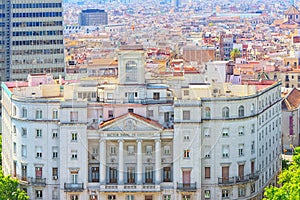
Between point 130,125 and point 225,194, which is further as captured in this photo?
point 225,194

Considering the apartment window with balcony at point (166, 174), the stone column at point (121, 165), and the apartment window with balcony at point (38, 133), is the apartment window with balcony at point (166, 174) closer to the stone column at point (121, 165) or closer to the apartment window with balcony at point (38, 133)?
the stone column at point (121, 165)

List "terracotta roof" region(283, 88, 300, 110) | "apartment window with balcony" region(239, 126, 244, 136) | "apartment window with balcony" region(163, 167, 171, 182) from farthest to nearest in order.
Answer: "terracotta roof" region(283, 88, 300, 110), "apartment window with balcony" region(239, 126, 244, 136), "apartment window with balcony" region(163, 167, 171, 182)

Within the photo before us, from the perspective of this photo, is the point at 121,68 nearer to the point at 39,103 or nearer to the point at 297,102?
the point at 39,103

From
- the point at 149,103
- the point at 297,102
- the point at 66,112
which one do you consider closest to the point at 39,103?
the point at 66,112

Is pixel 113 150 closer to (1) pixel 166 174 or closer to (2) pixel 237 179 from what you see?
(1) pixel 166 174

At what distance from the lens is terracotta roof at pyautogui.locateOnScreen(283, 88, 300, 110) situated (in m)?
110

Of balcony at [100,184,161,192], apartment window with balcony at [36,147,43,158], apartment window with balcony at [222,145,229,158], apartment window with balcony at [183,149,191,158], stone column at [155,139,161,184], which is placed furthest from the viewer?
apartment window with balcony at [36,147,43,158]

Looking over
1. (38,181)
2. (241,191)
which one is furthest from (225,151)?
(38,181)

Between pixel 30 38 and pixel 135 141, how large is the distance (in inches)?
1952

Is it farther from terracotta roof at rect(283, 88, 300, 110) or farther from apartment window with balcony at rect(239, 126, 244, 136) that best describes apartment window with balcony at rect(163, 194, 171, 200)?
terracotta roof at rect(283, 88, 300, 110)

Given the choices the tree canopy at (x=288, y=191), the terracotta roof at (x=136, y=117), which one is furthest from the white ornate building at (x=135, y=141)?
the tree canopy at (x=288, y=191)

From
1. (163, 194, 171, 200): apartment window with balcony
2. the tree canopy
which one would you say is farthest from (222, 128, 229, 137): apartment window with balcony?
(163, 194, 171, 200): apartment window with balcony

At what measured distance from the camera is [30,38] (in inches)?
4820

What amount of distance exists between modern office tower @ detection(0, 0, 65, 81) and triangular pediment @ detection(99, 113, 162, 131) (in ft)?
158
